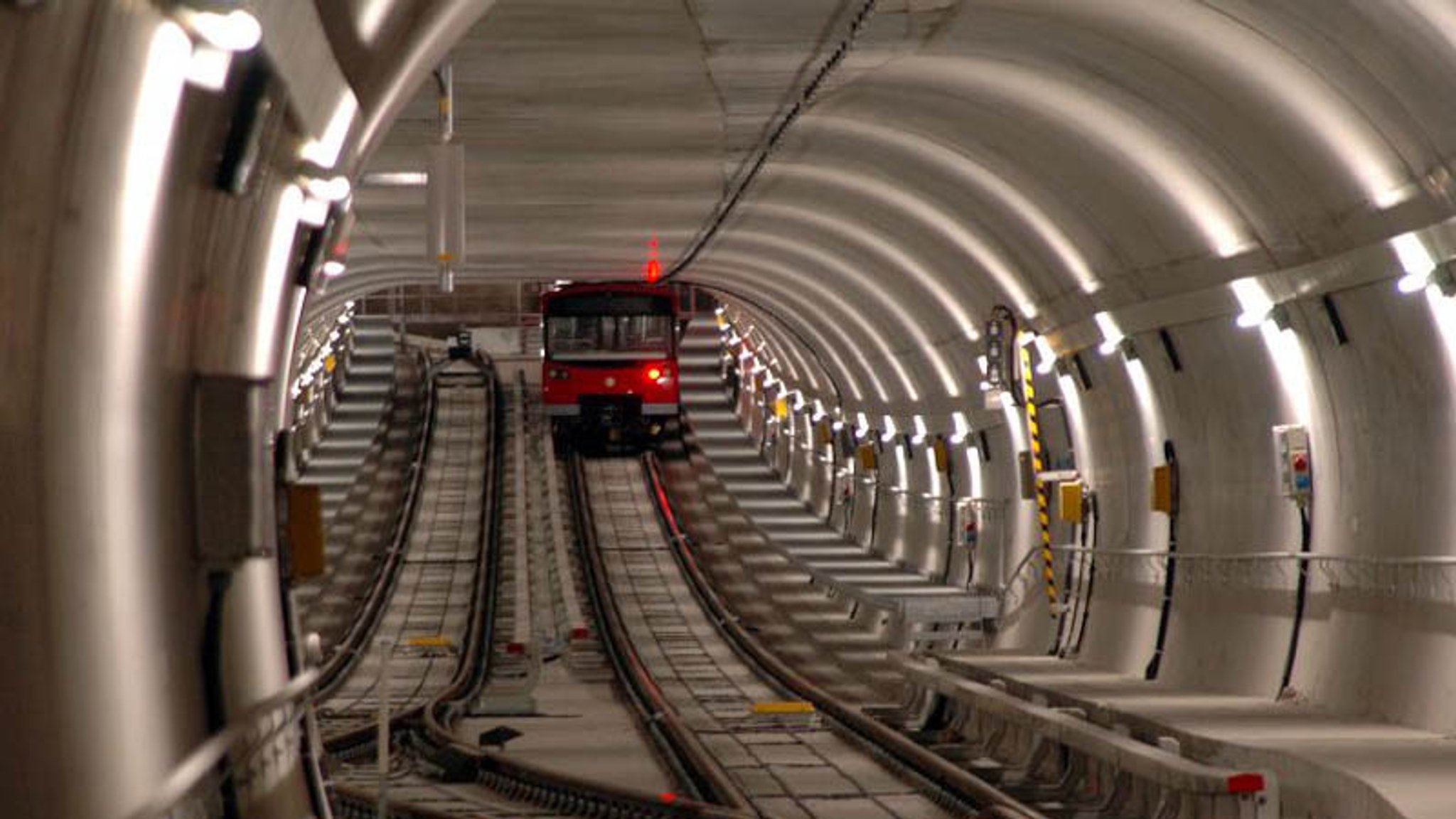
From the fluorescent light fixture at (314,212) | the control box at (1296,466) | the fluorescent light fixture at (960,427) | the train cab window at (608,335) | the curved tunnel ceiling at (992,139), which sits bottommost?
the control box at (1296,466)

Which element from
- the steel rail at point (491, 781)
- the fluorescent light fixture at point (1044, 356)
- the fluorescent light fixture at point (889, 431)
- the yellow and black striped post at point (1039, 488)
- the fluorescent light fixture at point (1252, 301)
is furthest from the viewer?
the fluorescent light fixture at point (889, 431)

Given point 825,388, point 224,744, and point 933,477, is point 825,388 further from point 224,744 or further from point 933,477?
point 224,744

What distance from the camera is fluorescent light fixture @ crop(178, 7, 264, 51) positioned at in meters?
5.34

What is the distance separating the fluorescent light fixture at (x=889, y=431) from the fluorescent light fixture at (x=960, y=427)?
405 centimetres

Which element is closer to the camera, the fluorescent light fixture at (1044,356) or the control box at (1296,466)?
the control box at (1296,466)

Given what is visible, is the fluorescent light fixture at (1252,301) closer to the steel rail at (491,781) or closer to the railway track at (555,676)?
the railway track at (555,676)

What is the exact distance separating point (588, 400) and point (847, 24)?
28.0 m

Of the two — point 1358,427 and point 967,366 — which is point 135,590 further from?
point 967,366

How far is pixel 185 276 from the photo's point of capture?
6441 mm

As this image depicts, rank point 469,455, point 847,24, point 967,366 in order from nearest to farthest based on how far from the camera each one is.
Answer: point 847,24, point 967,366, point 469,455

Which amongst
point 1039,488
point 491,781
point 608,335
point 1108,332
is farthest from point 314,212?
point 608,335

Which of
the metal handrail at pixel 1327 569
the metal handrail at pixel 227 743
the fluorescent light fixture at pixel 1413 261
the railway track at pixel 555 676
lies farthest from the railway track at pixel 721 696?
the metal handrail at pixel 227 743

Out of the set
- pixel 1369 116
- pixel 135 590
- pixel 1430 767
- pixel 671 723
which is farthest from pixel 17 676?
pixel 671 723

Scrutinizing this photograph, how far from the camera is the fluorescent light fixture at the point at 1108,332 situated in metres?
18.7
